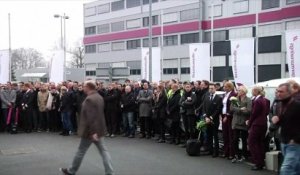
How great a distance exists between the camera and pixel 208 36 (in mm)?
60469

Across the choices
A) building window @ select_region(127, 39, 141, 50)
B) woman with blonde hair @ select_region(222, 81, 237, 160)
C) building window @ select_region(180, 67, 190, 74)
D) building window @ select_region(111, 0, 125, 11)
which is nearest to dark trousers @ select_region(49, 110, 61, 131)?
woman with blonde hair @ select_region(222, 81, 237, 160)

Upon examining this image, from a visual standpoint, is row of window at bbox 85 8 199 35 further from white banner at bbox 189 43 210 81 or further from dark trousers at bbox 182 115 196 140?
dark trousers at bbox 182 115 196 140

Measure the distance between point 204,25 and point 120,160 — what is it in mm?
51245

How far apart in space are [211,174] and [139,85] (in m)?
7.28

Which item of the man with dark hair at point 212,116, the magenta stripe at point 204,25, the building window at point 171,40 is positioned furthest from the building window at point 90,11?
the man with dark hair at point 212,116

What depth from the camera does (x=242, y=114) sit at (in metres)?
10.8

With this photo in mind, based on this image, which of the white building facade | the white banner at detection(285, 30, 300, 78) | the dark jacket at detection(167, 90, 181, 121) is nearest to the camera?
the dark jacket at detection(167, 90, 181, 121)

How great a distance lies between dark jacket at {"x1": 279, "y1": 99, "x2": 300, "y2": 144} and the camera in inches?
269

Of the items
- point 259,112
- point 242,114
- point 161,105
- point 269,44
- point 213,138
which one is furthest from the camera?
point 269,44

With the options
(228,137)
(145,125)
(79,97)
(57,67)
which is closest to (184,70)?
(57,67)

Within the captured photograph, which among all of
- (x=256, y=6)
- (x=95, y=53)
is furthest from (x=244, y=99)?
(x=95, y=53)

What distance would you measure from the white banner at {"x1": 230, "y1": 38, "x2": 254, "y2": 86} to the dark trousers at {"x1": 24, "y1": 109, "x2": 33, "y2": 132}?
871 centimetres

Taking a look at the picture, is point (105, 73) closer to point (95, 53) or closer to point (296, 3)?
point (296, 3)

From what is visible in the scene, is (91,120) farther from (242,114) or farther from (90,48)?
(90,48)
